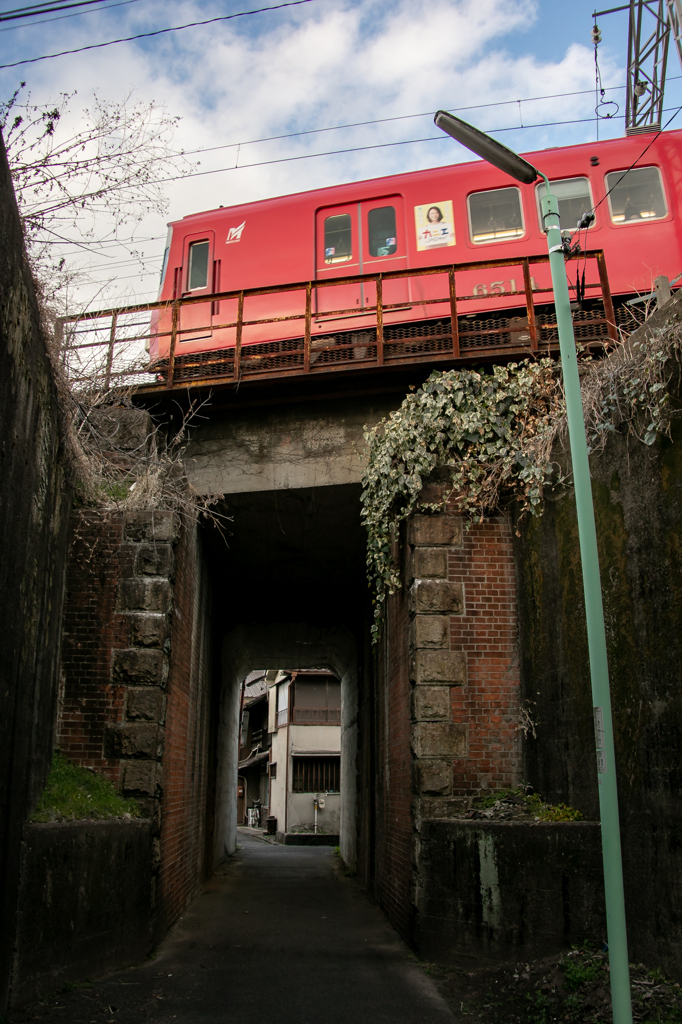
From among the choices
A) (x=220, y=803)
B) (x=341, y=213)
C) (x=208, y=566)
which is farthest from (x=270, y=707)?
(x=341, y=213)

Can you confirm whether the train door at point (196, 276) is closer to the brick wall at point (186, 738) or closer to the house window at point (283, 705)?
the brick wall at point (186, 738)

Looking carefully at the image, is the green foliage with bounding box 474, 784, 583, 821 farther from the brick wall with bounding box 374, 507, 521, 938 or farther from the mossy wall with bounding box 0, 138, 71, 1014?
the mossy wall with bounding box 0, 138, 71, 1014

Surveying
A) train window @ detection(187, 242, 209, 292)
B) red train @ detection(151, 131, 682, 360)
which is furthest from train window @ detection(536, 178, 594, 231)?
train window @ detection(187, 242, 209, 292)

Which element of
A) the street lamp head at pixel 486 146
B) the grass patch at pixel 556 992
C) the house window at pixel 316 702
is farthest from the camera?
the house window at pixel 316 702

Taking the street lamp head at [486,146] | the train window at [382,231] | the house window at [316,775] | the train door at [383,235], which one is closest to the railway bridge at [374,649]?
the train door at [383,235]

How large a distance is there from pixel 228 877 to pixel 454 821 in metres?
8.68

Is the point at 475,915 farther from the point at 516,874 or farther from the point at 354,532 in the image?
the point at 354,532

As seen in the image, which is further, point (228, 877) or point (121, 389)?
point (228, 877)

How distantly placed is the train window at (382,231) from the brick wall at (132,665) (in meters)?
5.69

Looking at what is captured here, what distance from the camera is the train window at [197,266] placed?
39.7ft

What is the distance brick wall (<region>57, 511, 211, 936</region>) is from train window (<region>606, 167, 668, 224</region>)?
816 cm

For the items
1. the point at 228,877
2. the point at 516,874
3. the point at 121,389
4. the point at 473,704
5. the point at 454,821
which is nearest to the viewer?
the point at 516,874

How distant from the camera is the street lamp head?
16.8 ft

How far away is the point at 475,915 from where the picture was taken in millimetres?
6508
